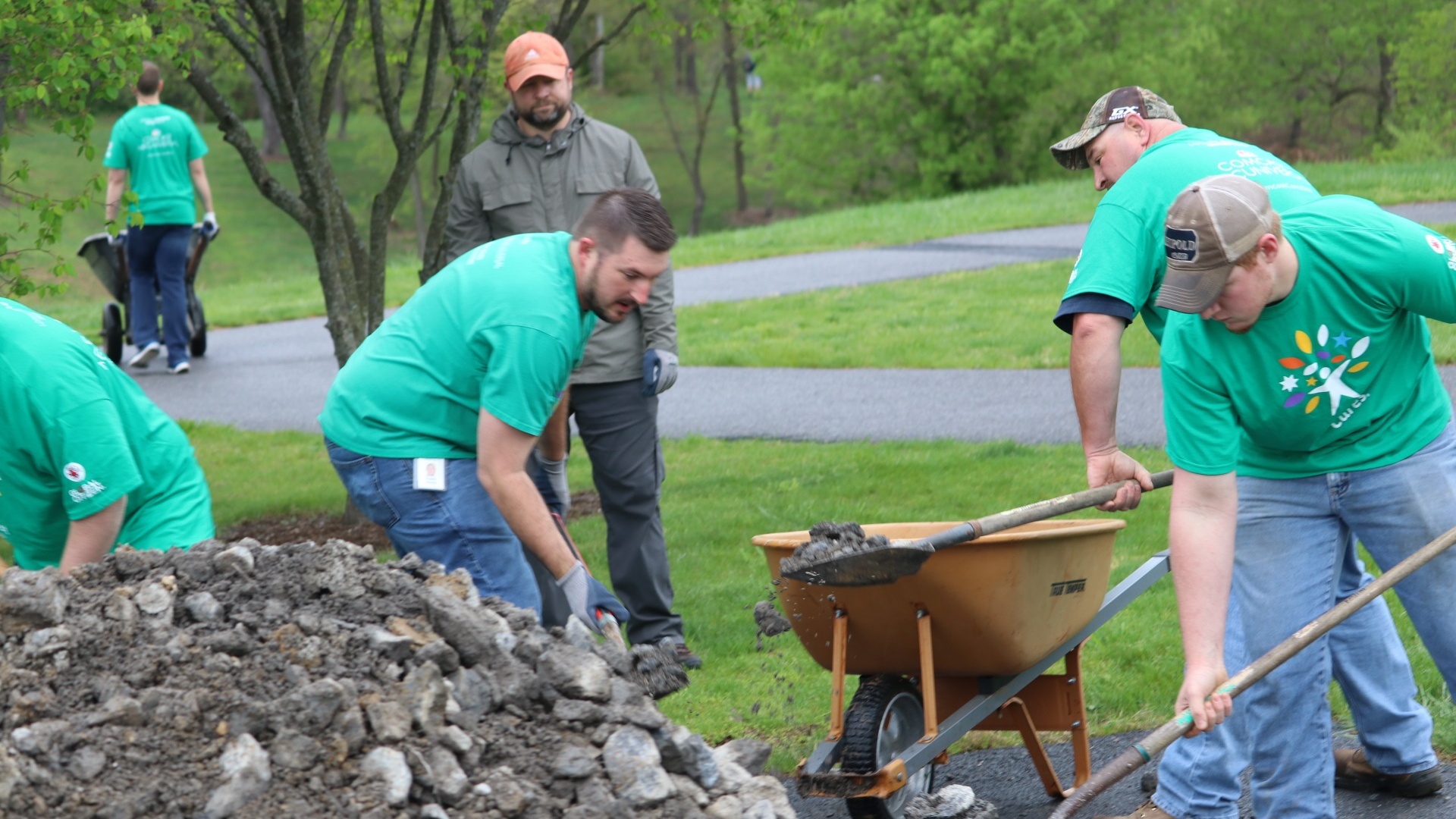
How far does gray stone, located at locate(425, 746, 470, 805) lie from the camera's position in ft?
8.79

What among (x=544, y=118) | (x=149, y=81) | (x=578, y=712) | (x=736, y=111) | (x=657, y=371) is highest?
(x=736, y=111)

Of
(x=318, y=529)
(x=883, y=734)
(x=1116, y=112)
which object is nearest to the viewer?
(x=883, y=734)

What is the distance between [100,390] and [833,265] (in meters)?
13.7

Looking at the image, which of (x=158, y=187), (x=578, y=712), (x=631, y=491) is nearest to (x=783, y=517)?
(x=631, y=491)

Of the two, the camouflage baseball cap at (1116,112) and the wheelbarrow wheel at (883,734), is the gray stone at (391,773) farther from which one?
the camouflage baseball cap at (1116,112)

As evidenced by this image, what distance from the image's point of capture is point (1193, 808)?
3.75 metres

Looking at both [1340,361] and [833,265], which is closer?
[1340,361]

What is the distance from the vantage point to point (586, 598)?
360 centimetres

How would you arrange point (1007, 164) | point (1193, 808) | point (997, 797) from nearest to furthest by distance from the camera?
point (1193, 808) → point (997, 797) → point (1007, 164)

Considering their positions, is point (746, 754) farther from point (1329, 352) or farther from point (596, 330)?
point (596, 330)

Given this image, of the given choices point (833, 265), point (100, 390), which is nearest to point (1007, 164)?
point (833, 265)

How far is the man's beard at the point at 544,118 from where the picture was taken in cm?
534

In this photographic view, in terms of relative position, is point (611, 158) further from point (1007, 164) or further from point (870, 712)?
point (1007, 164)

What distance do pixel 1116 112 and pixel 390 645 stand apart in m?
2.74
